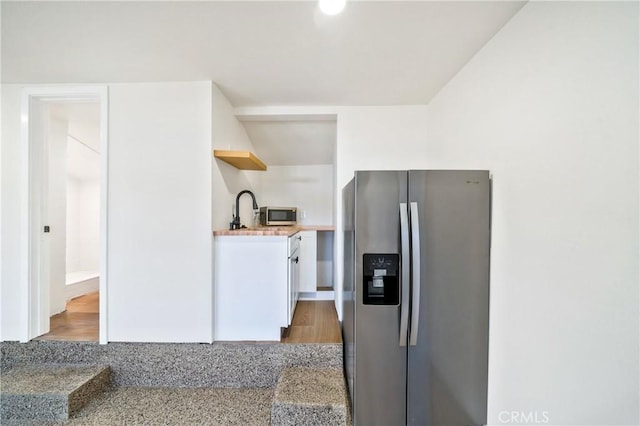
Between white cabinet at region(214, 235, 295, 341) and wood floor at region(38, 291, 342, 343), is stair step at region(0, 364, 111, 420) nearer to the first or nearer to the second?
wood floor at region(38, 291, 342, 343)

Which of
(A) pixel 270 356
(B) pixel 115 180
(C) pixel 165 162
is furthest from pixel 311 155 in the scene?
(A) pixel 270 356

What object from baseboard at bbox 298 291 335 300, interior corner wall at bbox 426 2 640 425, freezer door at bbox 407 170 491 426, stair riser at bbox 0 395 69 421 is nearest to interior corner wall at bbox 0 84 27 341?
stair riser at bbox 0 395 69 421

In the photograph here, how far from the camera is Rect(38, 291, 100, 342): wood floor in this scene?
1.89 meters

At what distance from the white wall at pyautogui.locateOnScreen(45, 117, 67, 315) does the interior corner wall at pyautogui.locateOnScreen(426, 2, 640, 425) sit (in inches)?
153

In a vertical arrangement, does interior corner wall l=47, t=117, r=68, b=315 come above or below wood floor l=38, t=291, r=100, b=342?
above

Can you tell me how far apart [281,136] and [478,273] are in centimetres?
251

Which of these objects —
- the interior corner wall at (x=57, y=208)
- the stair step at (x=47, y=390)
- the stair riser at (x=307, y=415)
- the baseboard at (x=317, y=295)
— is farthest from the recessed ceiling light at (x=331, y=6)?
the interior corner wall at (x=57, y=208)

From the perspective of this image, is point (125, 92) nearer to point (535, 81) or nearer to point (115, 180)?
point (115, 180)

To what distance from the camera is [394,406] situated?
4.55 ft

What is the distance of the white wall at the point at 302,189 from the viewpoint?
11.9 ft

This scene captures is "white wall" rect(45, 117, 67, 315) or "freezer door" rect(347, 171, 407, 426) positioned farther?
"white wall" rect(45, 117, 67, 315)

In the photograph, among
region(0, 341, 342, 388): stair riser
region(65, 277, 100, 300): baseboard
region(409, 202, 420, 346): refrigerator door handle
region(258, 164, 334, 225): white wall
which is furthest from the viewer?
region(258, 164, 334, 225): white wall

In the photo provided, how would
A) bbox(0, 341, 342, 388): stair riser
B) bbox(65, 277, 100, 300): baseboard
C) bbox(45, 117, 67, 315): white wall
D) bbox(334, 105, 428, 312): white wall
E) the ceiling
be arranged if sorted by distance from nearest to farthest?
the ceiling → bbox(0, 341, 342, 388): stair riser → bbox(334, 105, 428, 312): white wall → bbox(45, 117, 67, 315): white wall → bbox(65, 277, 100, 300): baseboard
